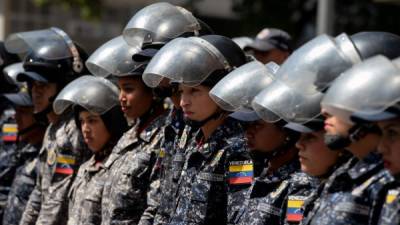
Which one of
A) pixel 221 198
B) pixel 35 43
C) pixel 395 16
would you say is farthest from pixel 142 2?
pixel 221 198

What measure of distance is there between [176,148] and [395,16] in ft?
44.8

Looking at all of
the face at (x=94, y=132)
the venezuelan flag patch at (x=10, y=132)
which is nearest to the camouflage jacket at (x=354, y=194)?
the face at (x=94, y=132)

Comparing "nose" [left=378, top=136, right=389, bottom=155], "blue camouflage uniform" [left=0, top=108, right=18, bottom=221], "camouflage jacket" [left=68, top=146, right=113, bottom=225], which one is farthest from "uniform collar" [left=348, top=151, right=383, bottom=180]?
"blue camouflage uniform" [left=0, top=108, right=18, bottom=221]

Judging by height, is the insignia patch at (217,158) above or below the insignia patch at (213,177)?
above

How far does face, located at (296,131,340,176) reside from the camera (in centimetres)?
476

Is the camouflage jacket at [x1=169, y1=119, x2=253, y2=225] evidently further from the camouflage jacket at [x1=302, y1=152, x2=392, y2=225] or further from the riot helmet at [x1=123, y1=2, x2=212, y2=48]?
the riot helmet at [x1=123, y1=2, x2=212, y2=48]

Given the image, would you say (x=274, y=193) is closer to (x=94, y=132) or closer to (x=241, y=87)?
(x=241, y=87)

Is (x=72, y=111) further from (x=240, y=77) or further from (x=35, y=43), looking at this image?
(x=240, y=77)

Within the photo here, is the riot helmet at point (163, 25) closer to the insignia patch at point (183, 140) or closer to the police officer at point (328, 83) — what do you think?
the insignia patch at point (183, 140)

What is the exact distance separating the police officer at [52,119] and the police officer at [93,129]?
0.22 m

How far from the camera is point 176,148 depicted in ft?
19.8

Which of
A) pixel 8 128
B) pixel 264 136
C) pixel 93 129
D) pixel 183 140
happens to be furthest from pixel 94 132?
pixel 8 128

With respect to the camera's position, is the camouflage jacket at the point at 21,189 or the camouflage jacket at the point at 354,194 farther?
the camouflage jacket at the point at 21,189

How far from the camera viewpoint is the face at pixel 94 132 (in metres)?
7.02
